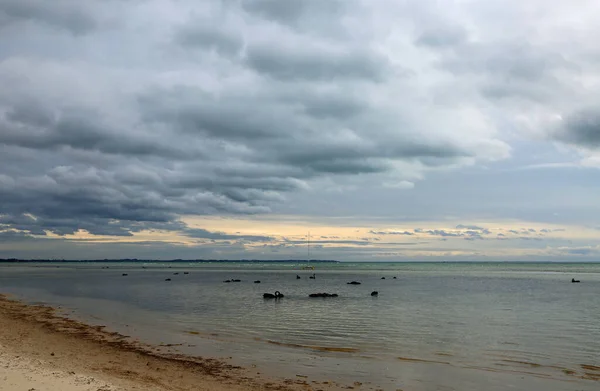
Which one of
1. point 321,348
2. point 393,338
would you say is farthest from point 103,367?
point 393,338

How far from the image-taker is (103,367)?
19562 mm

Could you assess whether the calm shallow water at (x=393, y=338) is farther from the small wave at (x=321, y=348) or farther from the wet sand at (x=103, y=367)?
the wet sand at (x=103, y=367)

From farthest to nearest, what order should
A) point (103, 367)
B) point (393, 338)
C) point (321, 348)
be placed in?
1. point (393, 338)
2. point (321, 348)
3. point (103, 367)

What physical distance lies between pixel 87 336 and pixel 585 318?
3895 cm

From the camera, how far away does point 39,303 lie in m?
50.5

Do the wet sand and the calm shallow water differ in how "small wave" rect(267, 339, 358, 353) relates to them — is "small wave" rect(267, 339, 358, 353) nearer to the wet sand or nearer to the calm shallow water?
the calm shallow water

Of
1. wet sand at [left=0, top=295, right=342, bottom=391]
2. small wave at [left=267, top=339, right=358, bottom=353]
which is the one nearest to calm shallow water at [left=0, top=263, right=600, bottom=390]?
small wave at [left=267, top=339, right=358, bottom=353]

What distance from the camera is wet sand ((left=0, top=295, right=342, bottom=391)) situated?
1465 centimetres

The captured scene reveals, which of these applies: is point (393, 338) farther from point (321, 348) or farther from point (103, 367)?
point (103, 367)

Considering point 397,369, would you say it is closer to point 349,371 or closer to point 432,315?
point 349,371

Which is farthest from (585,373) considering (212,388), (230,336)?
(230,336)

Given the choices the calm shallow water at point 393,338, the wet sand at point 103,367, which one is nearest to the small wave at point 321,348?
the calm shallow water at point 393,338

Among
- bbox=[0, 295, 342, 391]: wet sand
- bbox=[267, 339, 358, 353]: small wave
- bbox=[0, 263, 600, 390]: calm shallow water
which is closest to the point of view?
bbox=[0, 295, 342, 391]: wet sand

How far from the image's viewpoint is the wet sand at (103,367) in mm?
14648
